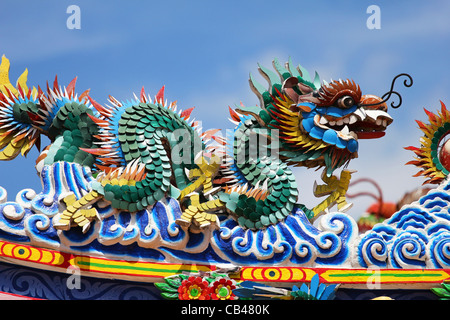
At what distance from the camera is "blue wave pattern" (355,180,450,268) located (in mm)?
7312

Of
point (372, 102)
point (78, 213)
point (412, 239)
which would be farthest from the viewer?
point (372, 102)

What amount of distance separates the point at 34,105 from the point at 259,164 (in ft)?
7.54

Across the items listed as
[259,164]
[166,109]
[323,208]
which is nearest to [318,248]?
[323,208]

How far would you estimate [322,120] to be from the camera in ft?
25.7

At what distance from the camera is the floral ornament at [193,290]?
7.06 metres

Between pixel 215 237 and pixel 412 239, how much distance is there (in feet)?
5.88

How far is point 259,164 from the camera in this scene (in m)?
7.74

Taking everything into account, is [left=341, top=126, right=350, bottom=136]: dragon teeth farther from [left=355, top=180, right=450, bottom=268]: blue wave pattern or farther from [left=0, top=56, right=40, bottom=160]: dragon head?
[left=0, top=56, right=40, bottom=160]: dragon head

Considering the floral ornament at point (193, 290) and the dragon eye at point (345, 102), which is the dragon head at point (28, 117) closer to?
the floral ornament at point (193, 290)

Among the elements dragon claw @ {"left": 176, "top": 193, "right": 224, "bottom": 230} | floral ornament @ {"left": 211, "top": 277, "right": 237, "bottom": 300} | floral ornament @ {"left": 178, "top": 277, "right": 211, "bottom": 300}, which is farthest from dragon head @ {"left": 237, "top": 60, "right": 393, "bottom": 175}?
floral ornament @ {"left": 178, "top": 277, "right": 211, "bottom": 300}

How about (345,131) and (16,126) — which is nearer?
(345,131)

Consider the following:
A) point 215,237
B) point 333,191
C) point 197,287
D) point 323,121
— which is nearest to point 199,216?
point 215,237

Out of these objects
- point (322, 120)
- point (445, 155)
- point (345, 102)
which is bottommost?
point (445, 155)

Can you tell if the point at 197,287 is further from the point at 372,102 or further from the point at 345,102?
the point at 372,102
